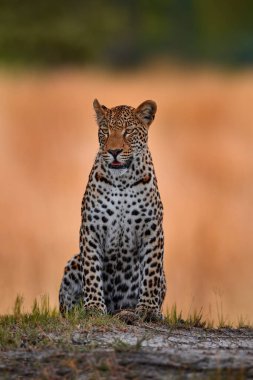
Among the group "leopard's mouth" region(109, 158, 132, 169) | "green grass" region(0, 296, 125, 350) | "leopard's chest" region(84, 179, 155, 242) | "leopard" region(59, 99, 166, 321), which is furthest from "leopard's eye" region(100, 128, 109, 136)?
"green grass" region(0, 296, 125, 350)

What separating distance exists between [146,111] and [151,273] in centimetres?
110

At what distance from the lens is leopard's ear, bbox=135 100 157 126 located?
10.3m

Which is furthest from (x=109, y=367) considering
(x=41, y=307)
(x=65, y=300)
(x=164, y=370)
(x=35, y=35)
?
(x=35, y=35)

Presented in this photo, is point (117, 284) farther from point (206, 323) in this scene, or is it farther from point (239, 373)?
point (239, 373)

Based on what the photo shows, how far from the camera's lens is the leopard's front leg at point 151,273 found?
403 inches

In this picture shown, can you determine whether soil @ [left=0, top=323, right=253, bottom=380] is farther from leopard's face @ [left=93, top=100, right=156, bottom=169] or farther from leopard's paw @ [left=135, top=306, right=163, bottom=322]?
leopard's face @ [left=93, top=100, right=156, bottom=169]

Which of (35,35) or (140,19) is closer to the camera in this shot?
(35,35)

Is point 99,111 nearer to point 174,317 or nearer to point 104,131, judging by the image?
point 104,131

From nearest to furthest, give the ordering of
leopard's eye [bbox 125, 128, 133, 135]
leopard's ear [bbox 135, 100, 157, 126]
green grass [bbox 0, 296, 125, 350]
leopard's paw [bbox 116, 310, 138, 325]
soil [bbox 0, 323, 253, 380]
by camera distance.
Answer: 1. soil [bbox 0, 323, 253, 380]
2. green grass [bbox 0, 296, 125, 350]
3. leopard's paw [bbox 116, 310, 138, 325]
4. leopard's eye [bbox 125, 128, 133, 135]
5. leopard's ear [bbox 135, 100, 157, 126]

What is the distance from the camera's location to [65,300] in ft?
35.8

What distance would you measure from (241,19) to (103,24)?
4495 millimetres

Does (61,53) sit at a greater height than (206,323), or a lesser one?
greater

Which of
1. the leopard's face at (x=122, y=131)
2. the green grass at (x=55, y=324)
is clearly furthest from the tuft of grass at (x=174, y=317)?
the leopard's face at (x=122, y=131)

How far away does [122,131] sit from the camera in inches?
394
